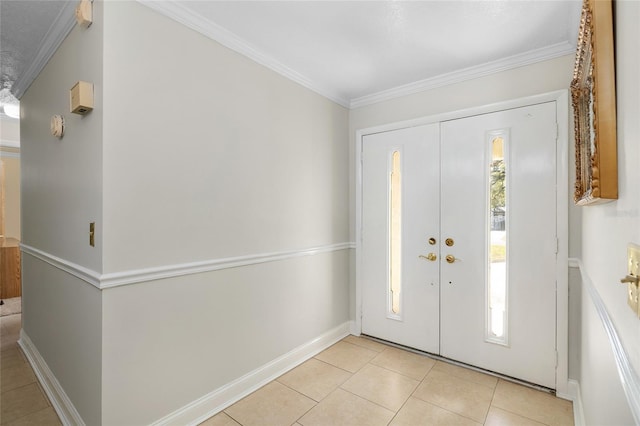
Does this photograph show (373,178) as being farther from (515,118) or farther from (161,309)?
(161,309)

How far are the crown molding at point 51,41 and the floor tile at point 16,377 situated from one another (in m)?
2.42

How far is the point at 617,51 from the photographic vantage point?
829 mm

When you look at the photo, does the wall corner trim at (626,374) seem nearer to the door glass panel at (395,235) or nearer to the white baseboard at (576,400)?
the white baseboard at (576,400)

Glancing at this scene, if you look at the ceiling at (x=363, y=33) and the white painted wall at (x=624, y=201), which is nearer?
the white painted wall at (x=624, y=201)

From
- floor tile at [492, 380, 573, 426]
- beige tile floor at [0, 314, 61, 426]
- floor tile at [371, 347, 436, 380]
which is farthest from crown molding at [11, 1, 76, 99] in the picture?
floor tile at [492, 380, 573, 426]

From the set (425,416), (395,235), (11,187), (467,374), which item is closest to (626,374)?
(425,416)

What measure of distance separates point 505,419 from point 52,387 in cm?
312

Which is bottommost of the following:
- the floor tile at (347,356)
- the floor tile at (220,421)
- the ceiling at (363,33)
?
the floor tile at (220,421)

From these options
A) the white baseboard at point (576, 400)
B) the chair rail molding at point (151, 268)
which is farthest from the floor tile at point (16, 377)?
the white baseboard at point (576, 400)

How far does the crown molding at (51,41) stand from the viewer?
193 centimetres

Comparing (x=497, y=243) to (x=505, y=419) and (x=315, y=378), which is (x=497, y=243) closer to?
(x=505, y=419)

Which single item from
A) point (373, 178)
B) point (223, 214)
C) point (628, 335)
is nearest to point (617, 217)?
point (628, 335)

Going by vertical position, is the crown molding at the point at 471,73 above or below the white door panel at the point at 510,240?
above

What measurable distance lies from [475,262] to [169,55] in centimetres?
273
